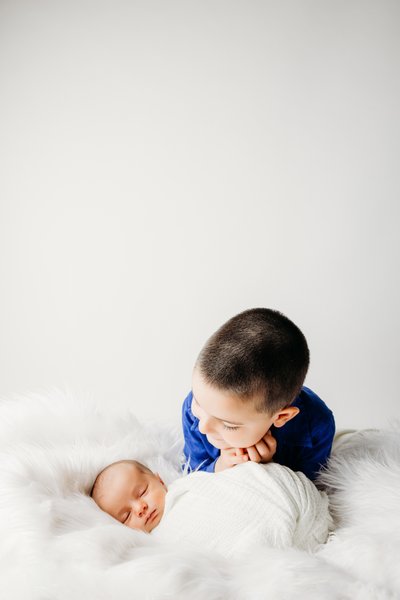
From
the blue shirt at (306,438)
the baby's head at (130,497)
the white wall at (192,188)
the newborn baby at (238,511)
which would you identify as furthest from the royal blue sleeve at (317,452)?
the white wall at (192,188)

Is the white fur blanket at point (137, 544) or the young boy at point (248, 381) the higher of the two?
the young boy at point (248, 381)

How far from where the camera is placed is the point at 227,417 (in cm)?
114

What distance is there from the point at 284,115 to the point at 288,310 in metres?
0.60

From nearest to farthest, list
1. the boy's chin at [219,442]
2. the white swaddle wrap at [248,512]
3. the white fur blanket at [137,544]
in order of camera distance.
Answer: the white fur blanket at [137,544], the white swaddle wrap at [248,512], the boy's chin at [219,442]

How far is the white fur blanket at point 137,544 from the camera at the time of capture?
3.13 ft

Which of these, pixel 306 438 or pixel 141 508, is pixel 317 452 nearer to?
pixel 306 438

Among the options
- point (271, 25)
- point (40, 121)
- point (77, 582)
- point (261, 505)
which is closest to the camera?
point (77, 582)

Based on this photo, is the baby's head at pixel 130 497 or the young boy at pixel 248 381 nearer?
the young boy at pixel 248 381

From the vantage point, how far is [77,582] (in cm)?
97

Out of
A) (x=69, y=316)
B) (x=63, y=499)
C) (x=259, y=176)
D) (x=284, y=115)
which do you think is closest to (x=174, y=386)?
(x=69, y=316)

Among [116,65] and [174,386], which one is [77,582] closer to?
[174,386]

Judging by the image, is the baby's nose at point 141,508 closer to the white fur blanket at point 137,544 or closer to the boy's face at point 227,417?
the white fur blanket at point 137,544

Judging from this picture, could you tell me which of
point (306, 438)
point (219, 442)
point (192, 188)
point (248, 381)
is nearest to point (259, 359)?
point (248, 381)

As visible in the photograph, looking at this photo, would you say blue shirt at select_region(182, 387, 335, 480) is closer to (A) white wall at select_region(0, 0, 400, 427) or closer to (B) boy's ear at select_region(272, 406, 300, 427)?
(B) boy's ear at select_region(272, 406, 300, 427)
